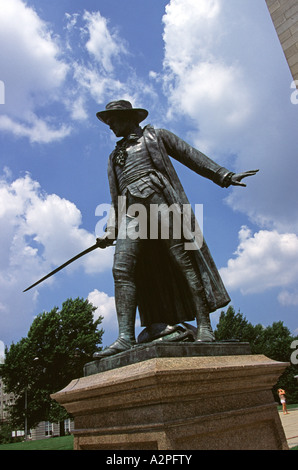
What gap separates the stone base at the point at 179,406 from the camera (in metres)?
2.73

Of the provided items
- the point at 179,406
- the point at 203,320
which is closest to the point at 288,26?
the point at 203,320

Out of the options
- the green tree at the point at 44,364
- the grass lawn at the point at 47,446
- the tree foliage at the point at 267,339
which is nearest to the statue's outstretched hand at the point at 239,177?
the grass lawn at the point at 47,446

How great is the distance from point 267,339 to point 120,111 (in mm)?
49632

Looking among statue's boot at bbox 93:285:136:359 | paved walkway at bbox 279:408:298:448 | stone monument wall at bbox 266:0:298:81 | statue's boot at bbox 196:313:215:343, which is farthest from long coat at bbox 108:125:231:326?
stone monument wall at bbox 266:0:298:81

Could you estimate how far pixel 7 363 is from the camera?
31.6m

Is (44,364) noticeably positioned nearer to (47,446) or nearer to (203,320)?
(47,446)

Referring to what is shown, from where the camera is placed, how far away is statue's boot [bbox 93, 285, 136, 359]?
148 inches

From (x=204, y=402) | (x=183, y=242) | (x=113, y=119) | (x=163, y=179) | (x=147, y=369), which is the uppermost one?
(x=113, y=119)

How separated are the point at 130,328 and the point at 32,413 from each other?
32.9 meters

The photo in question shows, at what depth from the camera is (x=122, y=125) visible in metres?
4.86

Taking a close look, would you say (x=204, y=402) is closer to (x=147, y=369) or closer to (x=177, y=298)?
(x=147, y=369)
